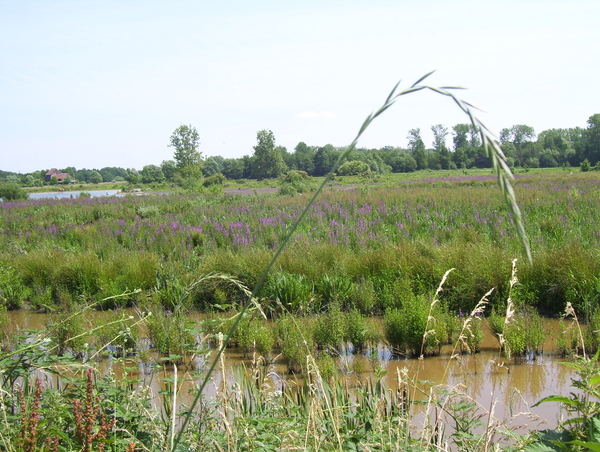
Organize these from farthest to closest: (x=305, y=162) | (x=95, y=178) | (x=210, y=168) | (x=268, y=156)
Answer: (x=95, y=178) < (x=210, y=168) < (x=305, y=162) < (x=268, y=156)

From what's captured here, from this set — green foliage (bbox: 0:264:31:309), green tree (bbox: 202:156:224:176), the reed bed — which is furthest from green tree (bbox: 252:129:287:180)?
green foliage (bbox: 0:264:31:309)

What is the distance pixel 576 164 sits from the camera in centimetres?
7106

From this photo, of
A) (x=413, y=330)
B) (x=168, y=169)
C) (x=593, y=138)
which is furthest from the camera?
(x=168, y=169)

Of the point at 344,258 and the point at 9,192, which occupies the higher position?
the point at 9,192

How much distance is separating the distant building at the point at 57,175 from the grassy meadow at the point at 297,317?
95.0 m

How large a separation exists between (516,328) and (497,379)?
2.56 feet

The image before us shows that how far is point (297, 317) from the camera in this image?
19.8ft

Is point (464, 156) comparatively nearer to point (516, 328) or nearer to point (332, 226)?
point (332, 226)

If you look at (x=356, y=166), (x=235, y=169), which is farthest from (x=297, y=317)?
(x=235, y=169)

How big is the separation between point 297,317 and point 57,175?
353 ft

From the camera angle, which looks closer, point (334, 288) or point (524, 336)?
point (524, 336)

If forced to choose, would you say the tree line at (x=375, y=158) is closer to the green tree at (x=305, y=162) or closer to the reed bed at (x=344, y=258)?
the green tree at (x=305, y=162)

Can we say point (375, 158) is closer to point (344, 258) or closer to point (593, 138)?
point (593, 138)

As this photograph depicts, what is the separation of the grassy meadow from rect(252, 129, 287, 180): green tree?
73197mm
